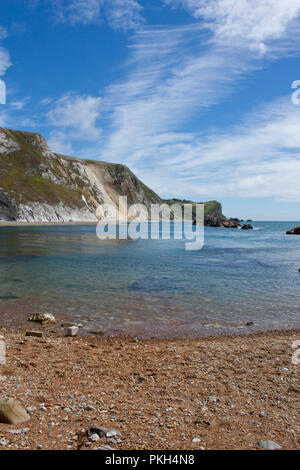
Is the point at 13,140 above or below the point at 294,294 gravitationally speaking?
above

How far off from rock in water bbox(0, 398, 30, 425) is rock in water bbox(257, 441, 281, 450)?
4.04 m

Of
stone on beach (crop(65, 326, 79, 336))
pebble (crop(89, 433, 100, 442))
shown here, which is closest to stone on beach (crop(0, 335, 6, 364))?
stone on beach (crop(65, 326, 79, 336))

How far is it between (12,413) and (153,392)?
2.93 m

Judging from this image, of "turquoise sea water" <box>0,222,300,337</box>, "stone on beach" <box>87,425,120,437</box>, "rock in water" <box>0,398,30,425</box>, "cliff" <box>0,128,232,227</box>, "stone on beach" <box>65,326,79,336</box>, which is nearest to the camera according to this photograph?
"stone on beach" <box>87,425,120,437</box>

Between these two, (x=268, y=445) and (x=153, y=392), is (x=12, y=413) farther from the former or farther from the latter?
(x=268, y=445)

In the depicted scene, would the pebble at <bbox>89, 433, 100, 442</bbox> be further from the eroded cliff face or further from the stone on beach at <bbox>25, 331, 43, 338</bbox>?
the eroded cliff face

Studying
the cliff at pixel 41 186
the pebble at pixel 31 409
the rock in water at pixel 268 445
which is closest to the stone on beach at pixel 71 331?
the pebble at pixel 31 409

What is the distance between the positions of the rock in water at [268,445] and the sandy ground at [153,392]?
0.31 ft

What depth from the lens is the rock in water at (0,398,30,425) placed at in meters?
5.46

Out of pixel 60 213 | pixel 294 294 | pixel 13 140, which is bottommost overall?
pixel 294 294

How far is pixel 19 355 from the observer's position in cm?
902
